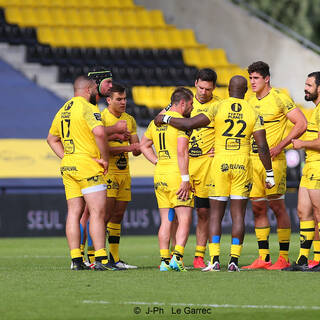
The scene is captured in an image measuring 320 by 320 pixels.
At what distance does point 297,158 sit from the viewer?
1950cm

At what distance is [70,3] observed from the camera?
25.7 metres

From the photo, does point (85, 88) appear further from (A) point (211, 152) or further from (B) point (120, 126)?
(A) point (211, 152)

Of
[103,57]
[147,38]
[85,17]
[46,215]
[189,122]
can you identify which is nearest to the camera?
[189,122]

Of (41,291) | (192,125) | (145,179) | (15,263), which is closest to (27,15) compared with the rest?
(145,179)

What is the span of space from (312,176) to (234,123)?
1.00 meters

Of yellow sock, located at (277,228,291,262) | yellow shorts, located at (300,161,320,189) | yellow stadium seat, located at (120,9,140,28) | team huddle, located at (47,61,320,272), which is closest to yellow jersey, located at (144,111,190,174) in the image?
team huddle, located at (47,61,320,272)

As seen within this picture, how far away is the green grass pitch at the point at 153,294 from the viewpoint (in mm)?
6492

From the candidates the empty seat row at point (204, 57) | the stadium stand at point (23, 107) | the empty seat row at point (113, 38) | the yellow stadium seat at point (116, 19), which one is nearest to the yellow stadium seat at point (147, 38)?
the empty seat row at point (113, 38)

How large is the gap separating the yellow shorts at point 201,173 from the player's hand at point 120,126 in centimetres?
92

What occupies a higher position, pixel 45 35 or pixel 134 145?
pixel 45 35

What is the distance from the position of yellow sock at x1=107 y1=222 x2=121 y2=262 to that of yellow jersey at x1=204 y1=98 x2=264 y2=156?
1865 millimetres

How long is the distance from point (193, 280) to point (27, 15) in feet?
56.4

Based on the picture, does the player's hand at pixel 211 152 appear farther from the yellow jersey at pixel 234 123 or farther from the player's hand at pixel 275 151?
the yellow jersey at pixel 234 123

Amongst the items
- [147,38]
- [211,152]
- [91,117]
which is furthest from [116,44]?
[91,117]
